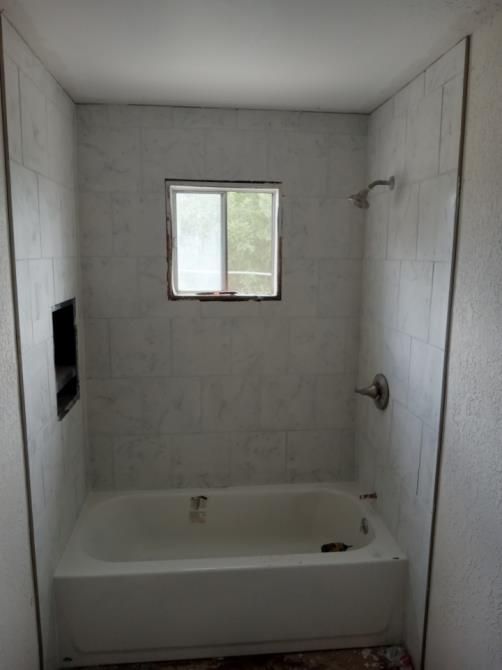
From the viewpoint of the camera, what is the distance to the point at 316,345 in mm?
2512

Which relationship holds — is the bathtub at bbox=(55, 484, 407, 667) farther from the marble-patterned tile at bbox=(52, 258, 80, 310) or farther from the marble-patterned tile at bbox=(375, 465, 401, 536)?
the marble-patterned tile at bbox=(52, 258, 80, 310)

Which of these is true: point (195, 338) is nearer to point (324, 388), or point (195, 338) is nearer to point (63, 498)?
point (324, 388)

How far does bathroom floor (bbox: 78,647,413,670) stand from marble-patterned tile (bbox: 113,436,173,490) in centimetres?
83

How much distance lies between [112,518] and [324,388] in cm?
127

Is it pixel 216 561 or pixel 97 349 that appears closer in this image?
pixel 216 561

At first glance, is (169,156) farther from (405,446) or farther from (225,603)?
(225,603)

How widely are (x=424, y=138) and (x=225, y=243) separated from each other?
108 centimetres

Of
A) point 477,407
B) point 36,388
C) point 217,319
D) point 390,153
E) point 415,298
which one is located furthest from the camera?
point 217,319

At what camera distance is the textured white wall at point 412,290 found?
1.64m

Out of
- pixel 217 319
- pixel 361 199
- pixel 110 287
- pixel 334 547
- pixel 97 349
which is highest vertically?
pixel 361 199

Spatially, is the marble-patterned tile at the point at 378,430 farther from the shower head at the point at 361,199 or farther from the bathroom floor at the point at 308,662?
the shower head at the point at 361,199

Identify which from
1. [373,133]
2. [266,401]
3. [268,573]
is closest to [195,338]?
[266,401]

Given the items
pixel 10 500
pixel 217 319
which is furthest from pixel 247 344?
pixel 10 500

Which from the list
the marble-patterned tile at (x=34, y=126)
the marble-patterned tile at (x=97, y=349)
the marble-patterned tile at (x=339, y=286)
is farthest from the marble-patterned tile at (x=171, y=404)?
the marble-patterned tile at (x=34, y=126)
